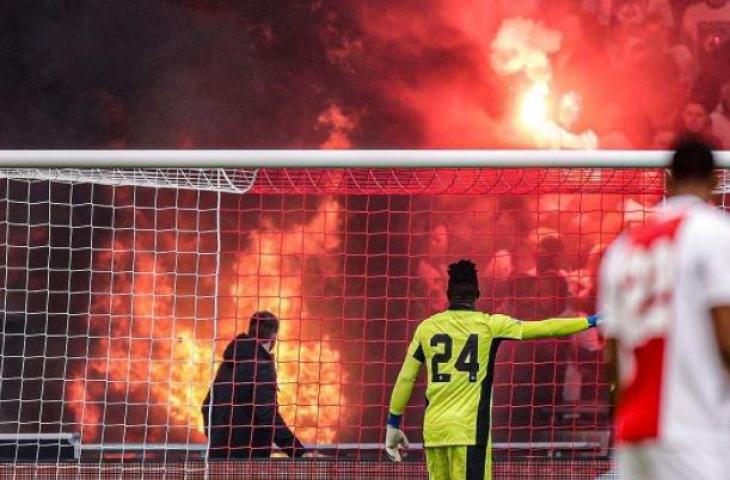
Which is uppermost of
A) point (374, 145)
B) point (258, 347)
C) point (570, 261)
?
point (374, 145)

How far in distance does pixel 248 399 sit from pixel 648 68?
239 inches

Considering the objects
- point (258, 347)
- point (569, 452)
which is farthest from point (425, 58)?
point (258, 347)

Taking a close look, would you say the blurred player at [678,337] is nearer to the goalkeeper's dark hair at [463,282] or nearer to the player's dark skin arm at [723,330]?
the player's dark skin arm at [723,330]

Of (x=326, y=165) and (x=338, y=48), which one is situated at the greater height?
(x=338, y=48)

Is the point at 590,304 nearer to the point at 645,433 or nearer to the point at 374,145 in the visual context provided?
the point at 374,145

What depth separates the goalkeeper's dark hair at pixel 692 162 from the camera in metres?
3.40

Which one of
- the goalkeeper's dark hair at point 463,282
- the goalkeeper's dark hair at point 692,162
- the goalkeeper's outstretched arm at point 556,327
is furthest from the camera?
the goalkeeper's dark hair at point 463,282

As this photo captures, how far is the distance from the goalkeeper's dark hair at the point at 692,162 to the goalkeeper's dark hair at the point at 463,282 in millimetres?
2913

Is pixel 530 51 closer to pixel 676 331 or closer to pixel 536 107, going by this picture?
pixel 536 107

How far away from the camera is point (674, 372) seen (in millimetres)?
3279

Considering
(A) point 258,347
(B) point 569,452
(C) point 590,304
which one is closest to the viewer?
(A) point 258,347

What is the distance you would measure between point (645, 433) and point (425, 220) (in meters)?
9.97

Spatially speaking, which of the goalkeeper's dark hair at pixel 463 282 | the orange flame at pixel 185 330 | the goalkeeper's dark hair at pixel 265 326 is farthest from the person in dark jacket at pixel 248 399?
the orange flame at pixel 185 330

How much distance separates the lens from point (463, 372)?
6.28 metres
